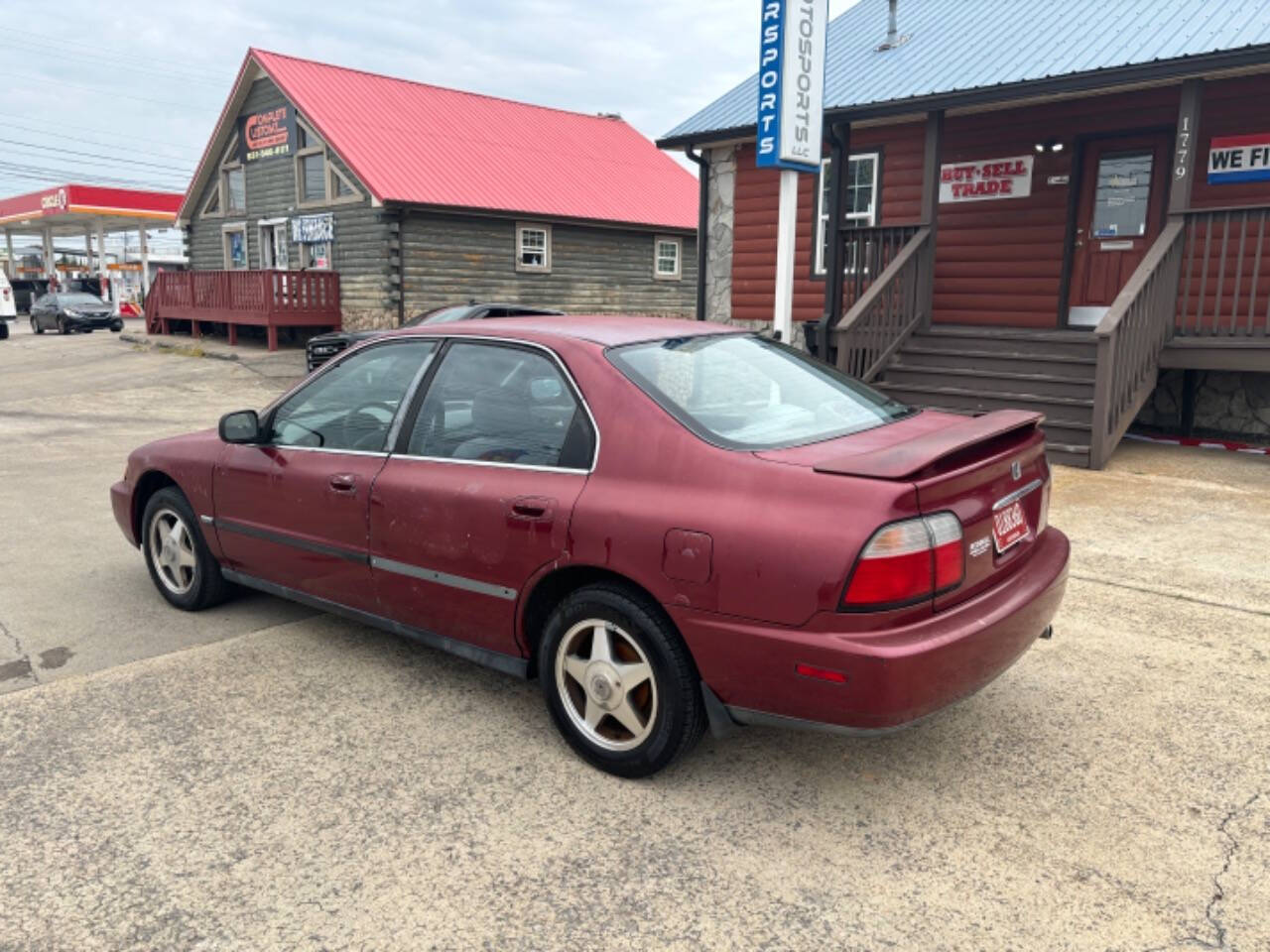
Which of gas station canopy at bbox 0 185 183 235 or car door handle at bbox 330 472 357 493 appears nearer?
car door handle at bbox 330 472 357 493

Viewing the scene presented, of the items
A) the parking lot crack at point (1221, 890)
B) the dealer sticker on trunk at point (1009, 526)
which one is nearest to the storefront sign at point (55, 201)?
the dealer sticker on trunk at point (1009, 526)

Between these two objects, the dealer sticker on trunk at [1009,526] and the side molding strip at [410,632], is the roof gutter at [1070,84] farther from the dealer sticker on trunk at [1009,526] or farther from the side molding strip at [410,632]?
the side molding strip at [410,632]

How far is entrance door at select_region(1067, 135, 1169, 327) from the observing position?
1040 centimetres

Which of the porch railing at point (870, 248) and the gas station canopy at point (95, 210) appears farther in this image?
the gas station canopy at point (95, 210)

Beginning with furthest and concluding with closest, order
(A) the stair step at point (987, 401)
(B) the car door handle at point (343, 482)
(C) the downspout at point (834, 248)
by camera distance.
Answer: (C) the downspout at point (834, 248), (A) the stair step at point (987, 401), (B) the car door handle at point (343, 482)

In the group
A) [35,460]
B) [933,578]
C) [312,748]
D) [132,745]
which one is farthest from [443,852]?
[35,460]

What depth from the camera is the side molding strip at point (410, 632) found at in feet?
11.4

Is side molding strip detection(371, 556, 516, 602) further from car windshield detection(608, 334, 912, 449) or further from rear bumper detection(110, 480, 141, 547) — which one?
rear bumper detection(110, 480, 141, 547)

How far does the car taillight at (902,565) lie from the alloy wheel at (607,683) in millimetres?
749

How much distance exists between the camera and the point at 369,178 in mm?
20234

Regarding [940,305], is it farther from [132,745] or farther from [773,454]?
[132,745]

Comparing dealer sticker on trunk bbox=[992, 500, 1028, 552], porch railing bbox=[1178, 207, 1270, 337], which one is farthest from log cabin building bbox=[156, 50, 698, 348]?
dealer sticker on trunk bbox=[992, 500, 1028, 552]

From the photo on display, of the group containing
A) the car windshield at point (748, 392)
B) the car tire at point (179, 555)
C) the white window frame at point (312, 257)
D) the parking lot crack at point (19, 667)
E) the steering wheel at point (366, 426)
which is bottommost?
the parking lot crack at point (19, 667)

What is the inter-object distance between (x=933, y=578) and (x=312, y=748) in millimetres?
2195
